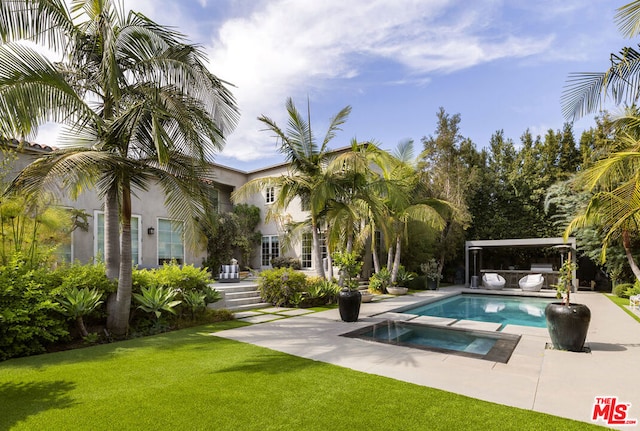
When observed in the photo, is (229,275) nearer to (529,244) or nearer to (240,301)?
(240,301)

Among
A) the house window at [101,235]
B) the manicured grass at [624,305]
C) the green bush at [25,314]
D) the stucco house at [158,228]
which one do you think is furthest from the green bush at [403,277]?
the green bush at [25,314]

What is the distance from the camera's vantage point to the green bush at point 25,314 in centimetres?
605

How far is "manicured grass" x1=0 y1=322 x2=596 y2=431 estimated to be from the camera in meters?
3.69

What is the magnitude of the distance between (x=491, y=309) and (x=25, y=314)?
14.5 metres

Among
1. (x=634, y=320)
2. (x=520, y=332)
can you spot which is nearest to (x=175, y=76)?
(x=520, y=332)

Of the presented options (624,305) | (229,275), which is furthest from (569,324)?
(229,275)

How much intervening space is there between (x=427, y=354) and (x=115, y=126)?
7.37 meters

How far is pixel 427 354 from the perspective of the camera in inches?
250

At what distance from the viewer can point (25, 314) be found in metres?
6.22

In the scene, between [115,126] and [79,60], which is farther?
[79,60]

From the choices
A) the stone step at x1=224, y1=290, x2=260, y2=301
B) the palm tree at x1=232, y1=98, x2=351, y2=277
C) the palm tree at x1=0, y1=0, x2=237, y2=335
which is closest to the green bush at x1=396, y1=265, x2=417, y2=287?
the palm tree at x1=232, y1=98, x2=351, y2=277

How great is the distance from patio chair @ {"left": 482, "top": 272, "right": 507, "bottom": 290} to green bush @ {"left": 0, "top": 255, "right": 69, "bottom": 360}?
19.2m

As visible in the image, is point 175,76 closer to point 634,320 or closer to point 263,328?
point 263,328

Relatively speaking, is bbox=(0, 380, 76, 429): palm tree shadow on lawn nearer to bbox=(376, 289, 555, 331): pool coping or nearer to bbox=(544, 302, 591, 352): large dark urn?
bbox=(544, 302, 591, 352): large dark urn
